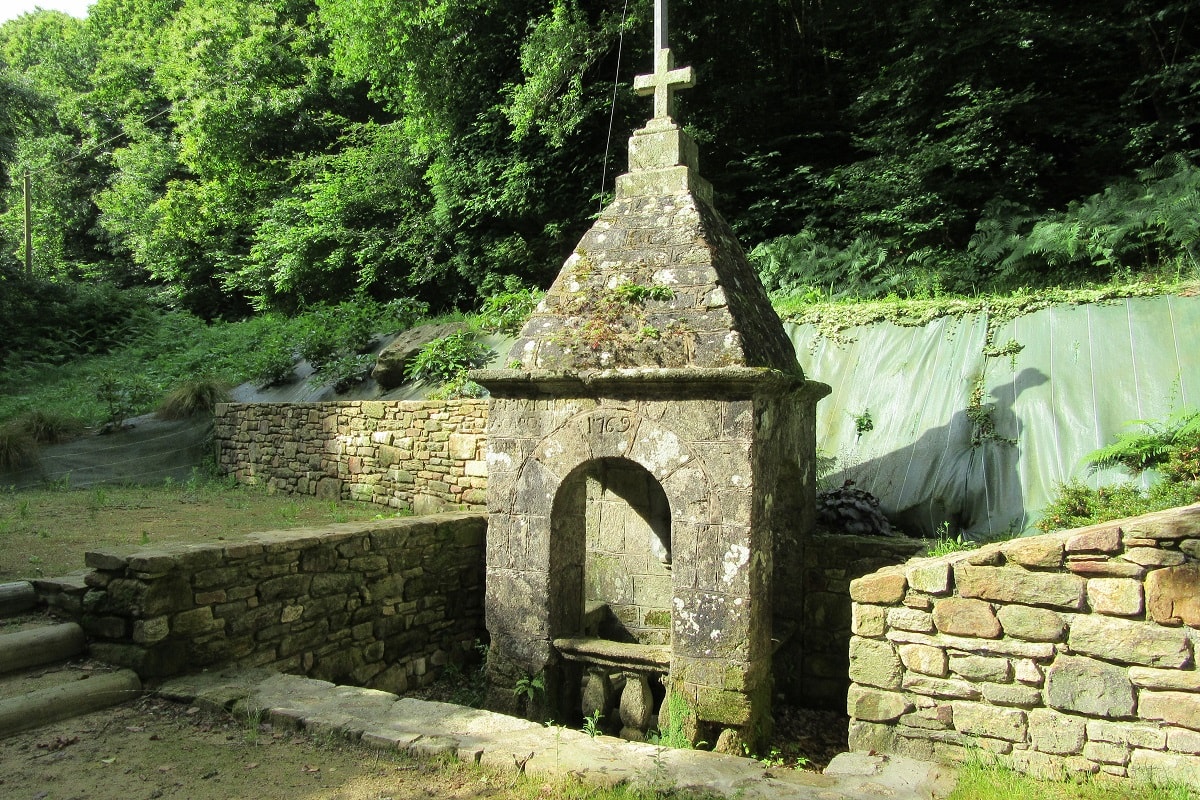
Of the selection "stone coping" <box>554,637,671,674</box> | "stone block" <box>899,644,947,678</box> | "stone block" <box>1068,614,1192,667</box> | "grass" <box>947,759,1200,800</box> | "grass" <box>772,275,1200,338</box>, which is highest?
"grass" <box>772,275,1200,338</box>

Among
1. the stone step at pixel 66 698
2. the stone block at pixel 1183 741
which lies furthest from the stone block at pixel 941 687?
the stone step at pixel 66 698

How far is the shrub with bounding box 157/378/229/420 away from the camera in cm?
1162

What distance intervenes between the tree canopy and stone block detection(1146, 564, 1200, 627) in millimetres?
6433

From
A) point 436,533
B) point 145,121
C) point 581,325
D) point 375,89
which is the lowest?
point 436,533

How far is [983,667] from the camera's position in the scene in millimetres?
3750

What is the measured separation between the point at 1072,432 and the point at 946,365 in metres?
1.33

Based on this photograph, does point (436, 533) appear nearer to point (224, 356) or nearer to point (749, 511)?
point (749, 511)

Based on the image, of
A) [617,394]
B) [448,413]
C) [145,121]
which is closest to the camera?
[617,394]

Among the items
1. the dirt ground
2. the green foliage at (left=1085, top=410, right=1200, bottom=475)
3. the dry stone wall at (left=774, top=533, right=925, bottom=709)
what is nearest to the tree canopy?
the green foliage at (left=1085, top=410, right=1200, bottom=475)

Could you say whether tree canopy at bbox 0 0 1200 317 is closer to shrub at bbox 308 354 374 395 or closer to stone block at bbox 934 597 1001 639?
shrub at bbox 308 354 374 395

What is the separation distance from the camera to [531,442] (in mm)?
5523

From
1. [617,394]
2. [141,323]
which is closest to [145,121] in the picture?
[141,323]

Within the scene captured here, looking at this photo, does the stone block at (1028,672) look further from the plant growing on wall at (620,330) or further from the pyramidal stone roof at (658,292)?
the plant growing on wall at (620,330)

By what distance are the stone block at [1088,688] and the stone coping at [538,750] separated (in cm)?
66
